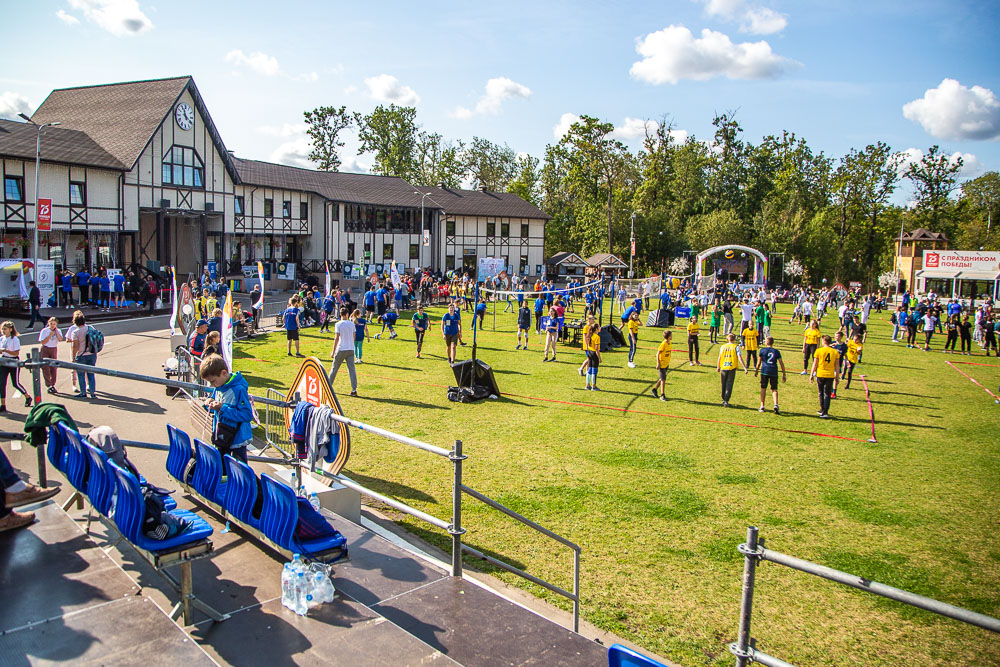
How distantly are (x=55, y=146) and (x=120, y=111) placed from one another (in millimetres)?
7409

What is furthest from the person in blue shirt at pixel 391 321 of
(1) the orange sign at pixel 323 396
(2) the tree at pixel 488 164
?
(2) the tree at pixel 488 164

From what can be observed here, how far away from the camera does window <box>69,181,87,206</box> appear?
32.1m

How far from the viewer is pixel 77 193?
3241cm

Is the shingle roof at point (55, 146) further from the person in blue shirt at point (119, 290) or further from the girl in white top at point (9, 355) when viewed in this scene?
the girl in white top at point (9, 355)

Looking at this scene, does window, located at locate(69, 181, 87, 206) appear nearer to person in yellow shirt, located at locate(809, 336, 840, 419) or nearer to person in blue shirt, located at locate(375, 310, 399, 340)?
person in blue shirt, located at locate(375, 310, 399, 340)

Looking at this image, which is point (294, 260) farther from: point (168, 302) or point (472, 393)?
point (472, 393)

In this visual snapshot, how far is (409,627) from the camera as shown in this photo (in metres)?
5.08

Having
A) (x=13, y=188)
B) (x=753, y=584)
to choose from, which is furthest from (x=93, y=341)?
(x=13, y=188)

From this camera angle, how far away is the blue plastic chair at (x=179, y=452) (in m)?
6.84

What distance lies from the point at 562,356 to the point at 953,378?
11751 millimetres

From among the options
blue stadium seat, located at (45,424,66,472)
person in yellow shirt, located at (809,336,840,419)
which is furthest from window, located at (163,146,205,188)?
person in yellow shirt, located at (809,336,840,419)

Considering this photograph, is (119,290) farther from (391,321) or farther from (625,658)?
(625,658)

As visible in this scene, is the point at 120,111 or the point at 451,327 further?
the point at 120,111

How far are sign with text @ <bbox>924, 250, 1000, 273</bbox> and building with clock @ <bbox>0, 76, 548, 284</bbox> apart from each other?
108ft
